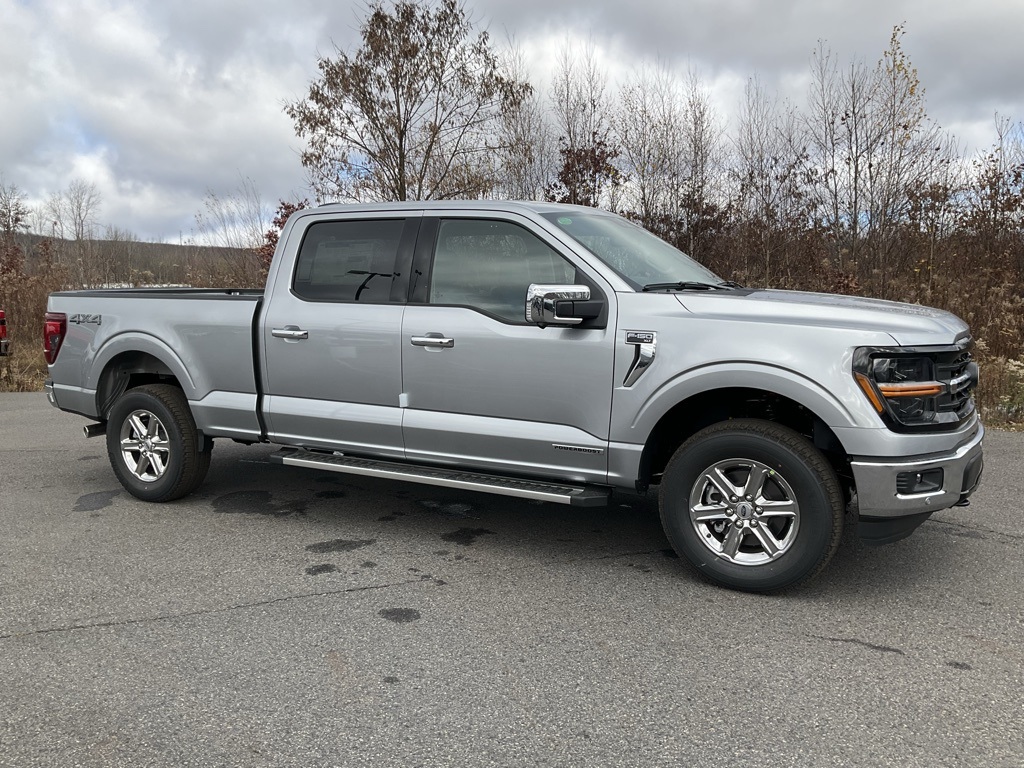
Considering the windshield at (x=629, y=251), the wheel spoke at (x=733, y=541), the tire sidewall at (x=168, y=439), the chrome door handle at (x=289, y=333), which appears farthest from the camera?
the tire sidewall at (x=168, y=439)

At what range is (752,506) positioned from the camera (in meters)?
4.16

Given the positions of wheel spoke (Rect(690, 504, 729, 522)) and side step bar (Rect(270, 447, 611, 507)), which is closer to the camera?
wheel spoke (Rect(690, 504, 729, 522))

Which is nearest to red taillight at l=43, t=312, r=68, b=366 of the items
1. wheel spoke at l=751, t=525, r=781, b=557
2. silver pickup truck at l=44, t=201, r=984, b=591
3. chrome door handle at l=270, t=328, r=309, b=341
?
silver pickup truck at l=44, t=201, r=984, b=591

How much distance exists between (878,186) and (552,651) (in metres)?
13.0

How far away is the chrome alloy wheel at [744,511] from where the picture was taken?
162 inches

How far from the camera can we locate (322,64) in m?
13.9

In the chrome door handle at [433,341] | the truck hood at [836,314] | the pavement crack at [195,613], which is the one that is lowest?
the pavement crack at [195,613]

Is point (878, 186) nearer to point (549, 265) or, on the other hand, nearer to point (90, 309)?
point (549, 265)

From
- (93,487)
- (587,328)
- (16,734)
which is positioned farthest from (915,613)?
(93,487)

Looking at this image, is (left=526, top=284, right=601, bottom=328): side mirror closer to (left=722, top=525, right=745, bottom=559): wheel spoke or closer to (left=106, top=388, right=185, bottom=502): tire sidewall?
(left=722, top=525, right=745, bottom=559): wheel spoke

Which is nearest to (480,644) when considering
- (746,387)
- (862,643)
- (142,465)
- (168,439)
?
(862,643)

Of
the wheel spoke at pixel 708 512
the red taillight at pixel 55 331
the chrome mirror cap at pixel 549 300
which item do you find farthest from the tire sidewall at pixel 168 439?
the wheel spoke at pixel 708 512

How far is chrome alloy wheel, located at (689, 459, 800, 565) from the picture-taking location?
412 cm

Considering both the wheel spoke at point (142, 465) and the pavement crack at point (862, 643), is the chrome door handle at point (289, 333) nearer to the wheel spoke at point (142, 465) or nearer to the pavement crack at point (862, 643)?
the wheel spoke at point (142, 465)
